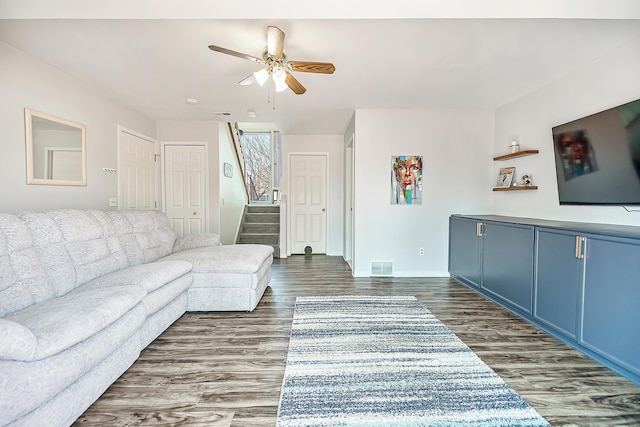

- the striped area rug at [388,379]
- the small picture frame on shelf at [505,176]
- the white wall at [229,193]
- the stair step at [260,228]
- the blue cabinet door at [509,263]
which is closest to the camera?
the striped area rug at [388,379]

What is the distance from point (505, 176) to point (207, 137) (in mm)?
4579

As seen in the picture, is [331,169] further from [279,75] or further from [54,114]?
[54,114]

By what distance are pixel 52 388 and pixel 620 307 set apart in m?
3.21

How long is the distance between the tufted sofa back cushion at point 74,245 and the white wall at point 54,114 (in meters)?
0.53

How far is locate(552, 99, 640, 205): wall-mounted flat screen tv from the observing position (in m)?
2.09

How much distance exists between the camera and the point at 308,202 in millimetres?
6000

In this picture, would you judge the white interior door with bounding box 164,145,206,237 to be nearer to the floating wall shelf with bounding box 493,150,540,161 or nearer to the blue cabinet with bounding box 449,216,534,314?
the blue cabinet with bounding box 449,216,534,314

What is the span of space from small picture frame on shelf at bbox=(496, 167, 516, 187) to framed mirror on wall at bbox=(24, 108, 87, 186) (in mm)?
5210

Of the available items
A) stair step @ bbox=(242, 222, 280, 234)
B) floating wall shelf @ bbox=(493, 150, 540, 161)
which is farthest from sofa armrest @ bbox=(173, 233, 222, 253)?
floating wall shelf @ bbox=(493, 150, 540, 161)

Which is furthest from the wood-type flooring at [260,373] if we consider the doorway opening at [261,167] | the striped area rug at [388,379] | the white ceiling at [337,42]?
the doorway opening at [261,167]

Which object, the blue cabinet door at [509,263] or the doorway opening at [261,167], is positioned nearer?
the blue cabinet door at [509,263]

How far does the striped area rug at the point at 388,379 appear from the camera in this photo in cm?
145

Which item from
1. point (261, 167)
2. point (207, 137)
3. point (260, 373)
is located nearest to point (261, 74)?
point (260, 373)

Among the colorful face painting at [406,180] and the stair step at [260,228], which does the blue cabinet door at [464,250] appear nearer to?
the colorful face painting at [406,180]
